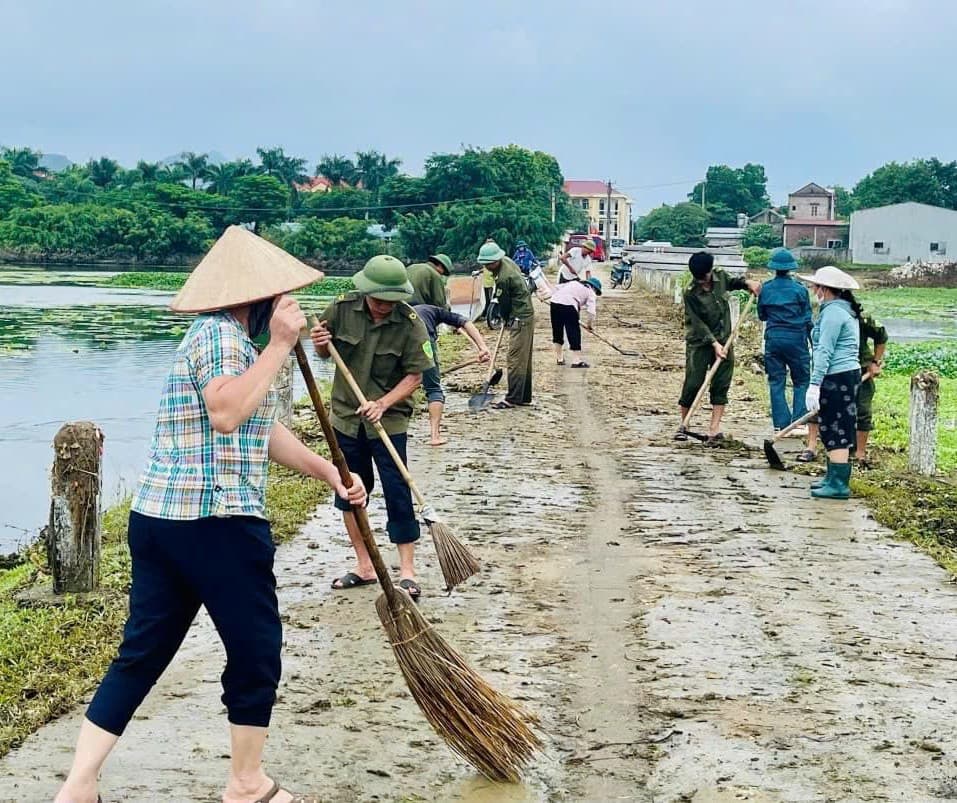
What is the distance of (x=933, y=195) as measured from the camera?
98.6 metres

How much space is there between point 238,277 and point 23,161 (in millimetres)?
114087

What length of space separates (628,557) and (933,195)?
323 feet

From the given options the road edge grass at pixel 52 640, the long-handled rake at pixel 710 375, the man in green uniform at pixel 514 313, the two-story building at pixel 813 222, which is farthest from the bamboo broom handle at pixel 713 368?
the two-story building at pixel 813 222

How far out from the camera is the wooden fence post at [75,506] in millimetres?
6527

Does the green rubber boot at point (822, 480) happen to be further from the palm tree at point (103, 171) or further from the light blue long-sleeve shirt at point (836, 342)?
the palm tree at point (103, 171)

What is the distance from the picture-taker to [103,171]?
99.1 meters

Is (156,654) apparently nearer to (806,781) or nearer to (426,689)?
(426,689)

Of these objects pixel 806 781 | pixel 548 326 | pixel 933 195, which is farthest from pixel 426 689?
pixel 933 195

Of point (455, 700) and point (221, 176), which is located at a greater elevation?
point (221, 176)

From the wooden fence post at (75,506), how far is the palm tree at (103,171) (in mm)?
97152

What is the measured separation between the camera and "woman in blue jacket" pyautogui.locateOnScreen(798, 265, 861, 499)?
9375 mm

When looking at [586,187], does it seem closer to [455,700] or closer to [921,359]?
[921,359]

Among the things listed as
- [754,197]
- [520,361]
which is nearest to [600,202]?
[754,197]

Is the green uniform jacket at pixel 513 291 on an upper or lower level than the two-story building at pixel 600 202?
lower
